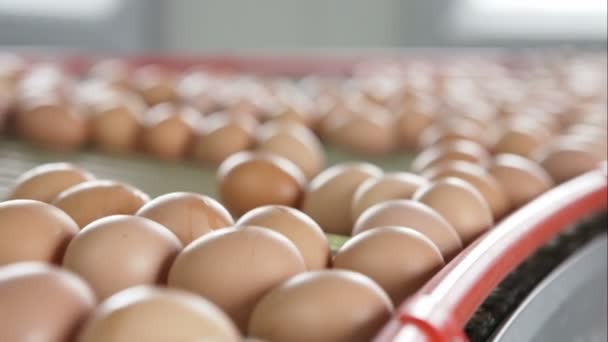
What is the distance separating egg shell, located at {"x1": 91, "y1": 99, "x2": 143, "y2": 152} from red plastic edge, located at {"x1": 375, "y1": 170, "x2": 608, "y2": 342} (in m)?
0.80

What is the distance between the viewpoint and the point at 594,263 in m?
0.95

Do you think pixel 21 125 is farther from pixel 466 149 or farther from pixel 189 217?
pixel 189 217

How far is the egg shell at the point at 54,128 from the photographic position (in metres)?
1.47

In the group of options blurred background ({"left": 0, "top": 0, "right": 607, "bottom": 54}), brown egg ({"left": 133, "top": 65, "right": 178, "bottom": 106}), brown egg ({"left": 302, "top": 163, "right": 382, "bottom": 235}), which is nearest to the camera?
brown egg ({"left": 302, "top": 163, "right": 382, "bottom": 235})

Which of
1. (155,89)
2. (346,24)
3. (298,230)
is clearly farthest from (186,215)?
(346,24)

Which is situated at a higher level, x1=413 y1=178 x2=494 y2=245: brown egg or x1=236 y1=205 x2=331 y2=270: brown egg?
→ x1=413 y1=178 x2=494 y2=245: brown egg

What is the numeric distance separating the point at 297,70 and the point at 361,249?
2141 mm

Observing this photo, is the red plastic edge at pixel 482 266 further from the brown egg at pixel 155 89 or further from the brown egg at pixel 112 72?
the brown egg at pixel 112 72

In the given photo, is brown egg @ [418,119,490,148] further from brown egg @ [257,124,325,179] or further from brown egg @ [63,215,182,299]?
brown egg @ [63,215,182,299]

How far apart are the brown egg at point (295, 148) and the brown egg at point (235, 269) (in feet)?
2.20

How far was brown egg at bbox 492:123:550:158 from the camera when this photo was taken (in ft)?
4.49

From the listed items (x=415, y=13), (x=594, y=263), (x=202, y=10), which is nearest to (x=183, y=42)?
(x=202, y=10)

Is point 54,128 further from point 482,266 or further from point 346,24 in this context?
point 346,24

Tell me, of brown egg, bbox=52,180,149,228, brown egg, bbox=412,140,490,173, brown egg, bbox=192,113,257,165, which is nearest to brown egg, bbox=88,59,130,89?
brown egg, bbox=192,113,257,165
